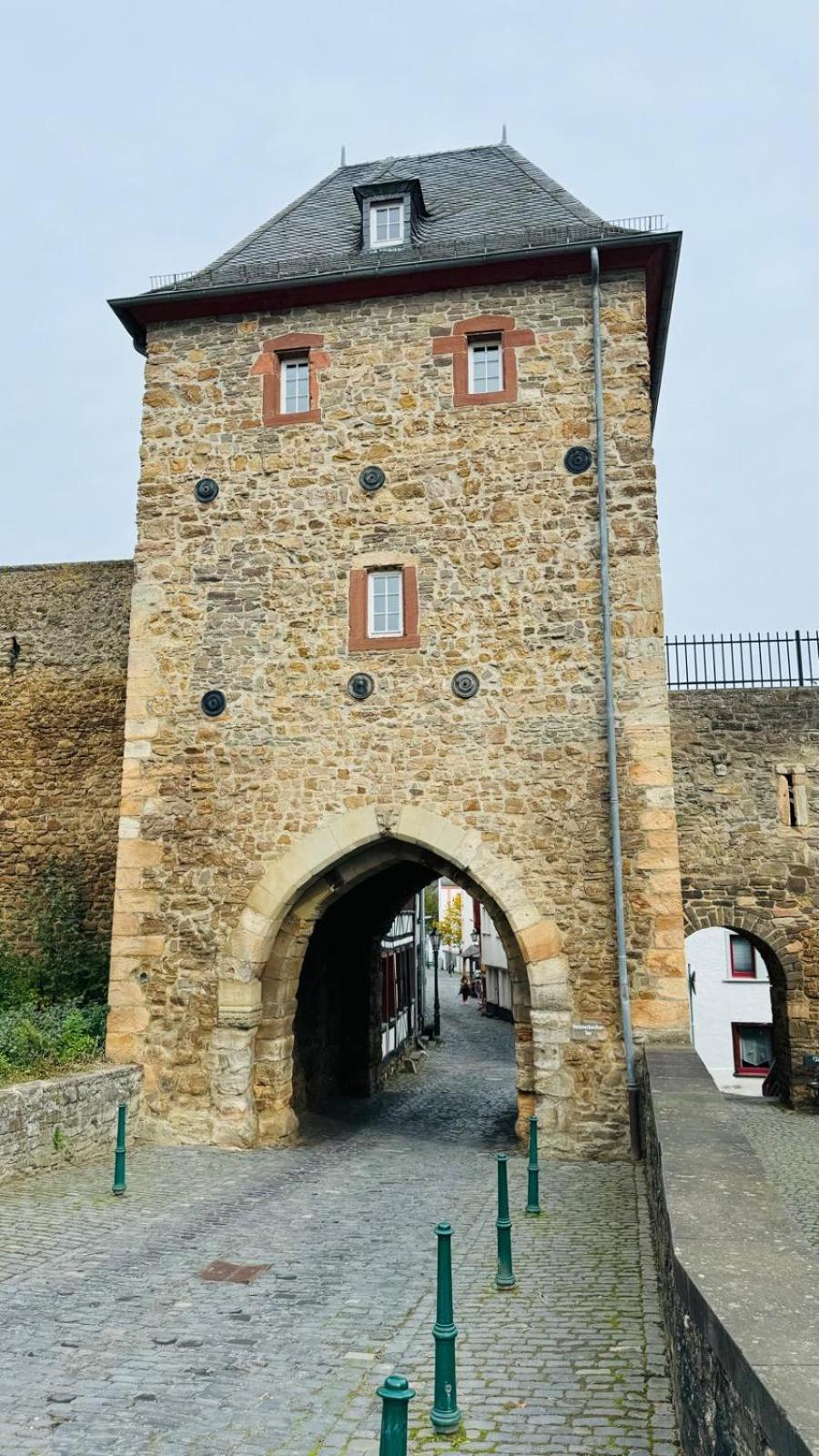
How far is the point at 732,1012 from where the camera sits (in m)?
21.0

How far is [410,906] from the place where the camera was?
24656mm

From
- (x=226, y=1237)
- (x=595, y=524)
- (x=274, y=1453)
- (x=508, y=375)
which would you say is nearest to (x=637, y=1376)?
(x=274, y=1453)

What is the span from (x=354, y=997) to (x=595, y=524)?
821cm

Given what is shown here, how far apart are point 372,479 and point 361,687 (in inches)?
87.7

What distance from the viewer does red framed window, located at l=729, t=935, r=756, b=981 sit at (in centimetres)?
2102

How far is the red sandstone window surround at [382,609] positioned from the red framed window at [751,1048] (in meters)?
13.0

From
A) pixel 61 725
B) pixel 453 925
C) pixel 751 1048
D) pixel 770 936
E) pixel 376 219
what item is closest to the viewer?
pixel 376 219

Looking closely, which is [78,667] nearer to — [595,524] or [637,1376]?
[595,524]

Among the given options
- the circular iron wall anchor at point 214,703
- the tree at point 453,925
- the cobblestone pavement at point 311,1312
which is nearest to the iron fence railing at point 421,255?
the circular iron wall anchor at point 214,703

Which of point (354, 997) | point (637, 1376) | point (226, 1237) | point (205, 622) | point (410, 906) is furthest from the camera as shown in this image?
point (410, 906)

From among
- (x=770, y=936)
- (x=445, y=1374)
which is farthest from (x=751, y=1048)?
(x=445, y=1374)

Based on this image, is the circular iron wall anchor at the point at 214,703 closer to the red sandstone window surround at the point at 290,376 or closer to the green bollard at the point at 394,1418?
the red sandstone window surround at the point at 290,376

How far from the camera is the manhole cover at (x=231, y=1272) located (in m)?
6.52

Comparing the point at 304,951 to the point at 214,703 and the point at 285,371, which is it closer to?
the point at 214,703
